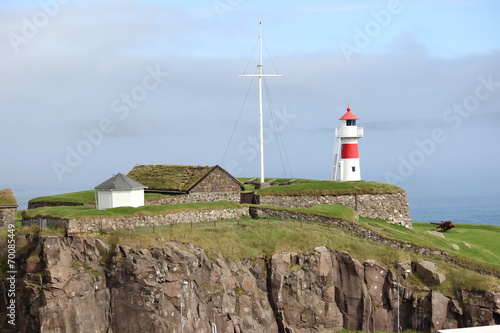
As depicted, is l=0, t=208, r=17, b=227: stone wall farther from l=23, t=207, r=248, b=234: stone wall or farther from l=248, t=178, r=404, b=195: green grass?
l=248, t=178, r=404, b=195: green grass

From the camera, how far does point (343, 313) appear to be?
35938 millimetres

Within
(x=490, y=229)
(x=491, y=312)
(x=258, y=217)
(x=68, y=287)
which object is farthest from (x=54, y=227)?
(x=490, y=229)

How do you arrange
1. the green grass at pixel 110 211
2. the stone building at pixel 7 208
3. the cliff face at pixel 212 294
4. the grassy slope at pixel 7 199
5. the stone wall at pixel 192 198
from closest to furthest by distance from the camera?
the cliff face at pixel 212 294
the green grass at pixel 110 211
the stone building at pixel 7 208
the grassy slope at pixel 7 199
the stone wall at pixel 192 198

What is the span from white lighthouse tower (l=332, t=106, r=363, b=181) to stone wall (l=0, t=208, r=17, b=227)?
25.8 meters

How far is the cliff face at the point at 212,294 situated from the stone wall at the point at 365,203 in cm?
1143

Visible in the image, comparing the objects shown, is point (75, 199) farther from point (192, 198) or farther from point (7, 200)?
point (192, 198)

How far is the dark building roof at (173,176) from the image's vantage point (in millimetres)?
46406

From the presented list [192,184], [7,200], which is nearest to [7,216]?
[7,200]

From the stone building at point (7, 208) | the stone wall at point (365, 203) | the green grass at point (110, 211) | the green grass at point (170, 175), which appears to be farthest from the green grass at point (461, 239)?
the stone building at point (7, 208)

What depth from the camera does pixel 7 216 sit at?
43344 millimetres

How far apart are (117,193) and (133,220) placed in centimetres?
272

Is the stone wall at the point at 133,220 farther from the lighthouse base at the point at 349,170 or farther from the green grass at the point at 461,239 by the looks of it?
the lighthouse base at the point at 349,170

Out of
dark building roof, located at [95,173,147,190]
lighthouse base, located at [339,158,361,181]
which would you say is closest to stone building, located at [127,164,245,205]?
dark building roof, located at [95,173,147,190]

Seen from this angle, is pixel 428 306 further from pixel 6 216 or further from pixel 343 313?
pixel 6 216
